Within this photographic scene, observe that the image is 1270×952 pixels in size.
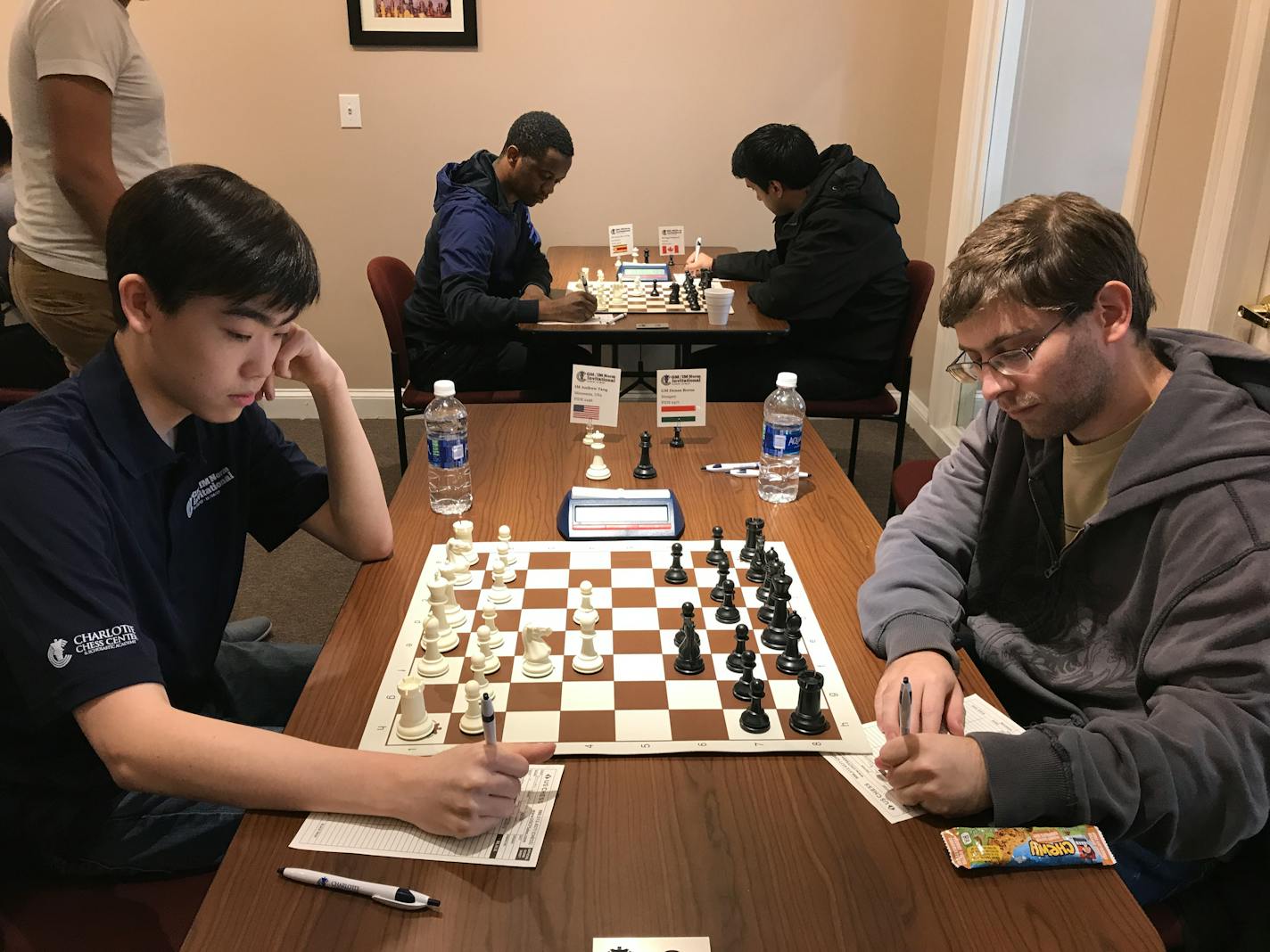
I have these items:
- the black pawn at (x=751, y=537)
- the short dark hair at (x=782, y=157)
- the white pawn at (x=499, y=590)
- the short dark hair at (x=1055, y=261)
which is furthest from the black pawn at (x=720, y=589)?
the short dark hair at (x=782, y=157)

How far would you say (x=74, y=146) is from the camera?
2139mm

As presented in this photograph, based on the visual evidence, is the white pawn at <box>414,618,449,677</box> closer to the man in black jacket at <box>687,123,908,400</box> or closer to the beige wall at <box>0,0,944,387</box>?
the man in black jacket at <box>687,123,908,400</box>

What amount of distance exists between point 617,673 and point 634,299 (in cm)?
231

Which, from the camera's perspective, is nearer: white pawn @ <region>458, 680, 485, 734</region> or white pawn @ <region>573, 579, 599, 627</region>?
white pawn @ <region>458, 680, 485, 734</region>

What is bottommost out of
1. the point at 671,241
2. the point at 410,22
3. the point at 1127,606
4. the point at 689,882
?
the point at 689,882

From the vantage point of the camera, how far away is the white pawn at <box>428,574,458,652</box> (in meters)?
1.27

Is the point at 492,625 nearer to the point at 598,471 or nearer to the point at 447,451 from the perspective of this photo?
the point at 447,451

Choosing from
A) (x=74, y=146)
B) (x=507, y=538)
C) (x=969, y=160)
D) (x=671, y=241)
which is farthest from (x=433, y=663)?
(x=969, y=160)

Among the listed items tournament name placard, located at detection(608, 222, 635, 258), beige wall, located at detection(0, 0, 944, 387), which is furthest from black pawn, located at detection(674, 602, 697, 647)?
beige wall, located at detection(0, 0, 944, 387)

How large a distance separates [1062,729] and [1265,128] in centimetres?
177

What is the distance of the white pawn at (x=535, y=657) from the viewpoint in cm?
122

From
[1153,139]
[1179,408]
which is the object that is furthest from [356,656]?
[1153,139]

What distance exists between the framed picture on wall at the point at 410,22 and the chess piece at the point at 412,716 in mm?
3856

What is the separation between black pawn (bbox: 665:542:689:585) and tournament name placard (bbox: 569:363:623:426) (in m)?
0.65
